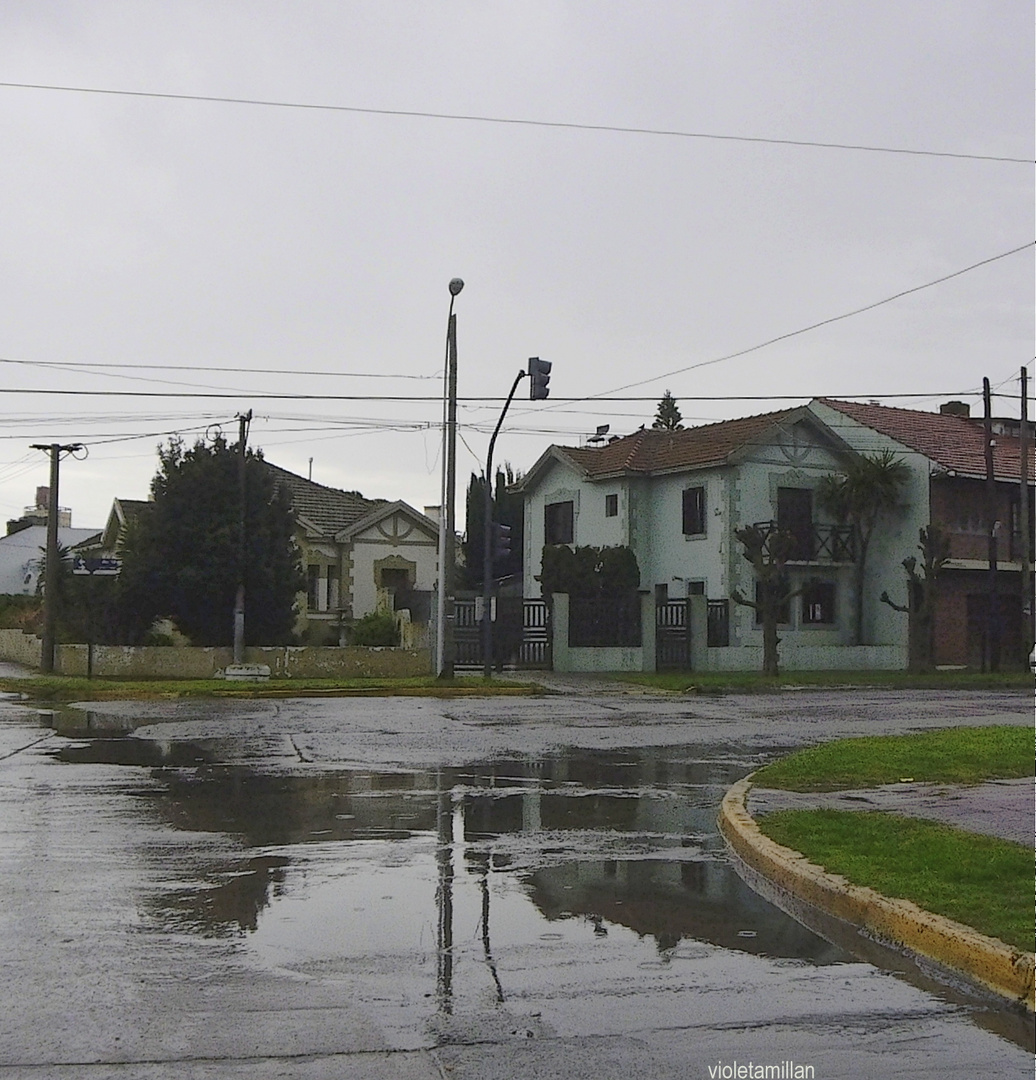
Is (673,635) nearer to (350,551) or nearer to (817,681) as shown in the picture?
(817,681)

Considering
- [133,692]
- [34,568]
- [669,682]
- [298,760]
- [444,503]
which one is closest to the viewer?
A: [298,760]

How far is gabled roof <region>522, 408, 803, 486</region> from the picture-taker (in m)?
42.6

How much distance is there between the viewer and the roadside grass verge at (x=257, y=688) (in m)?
28.3

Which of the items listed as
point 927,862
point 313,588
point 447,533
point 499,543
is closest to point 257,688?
point 447,533

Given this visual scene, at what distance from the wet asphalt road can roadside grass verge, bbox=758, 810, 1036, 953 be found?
0.58 metres

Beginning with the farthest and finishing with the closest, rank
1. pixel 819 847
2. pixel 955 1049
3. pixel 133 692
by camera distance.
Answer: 1. pixel 133 692
2. pixel 819 847
3. pixel 955 1049

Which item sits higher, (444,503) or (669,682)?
(444,503)

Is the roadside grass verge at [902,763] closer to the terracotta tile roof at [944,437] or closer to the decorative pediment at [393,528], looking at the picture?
the terracotta tile roof at [944,437]

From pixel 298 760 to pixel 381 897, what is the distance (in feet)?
25.3

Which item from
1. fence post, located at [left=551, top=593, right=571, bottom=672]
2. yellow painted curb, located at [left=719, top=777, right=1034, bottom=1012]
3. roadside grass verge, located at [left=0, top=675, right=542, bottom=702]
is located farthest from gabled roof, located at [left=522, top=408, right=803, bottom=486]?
yellow painted curb, located at [left=719, top=777, right=1034, bottom=1012]

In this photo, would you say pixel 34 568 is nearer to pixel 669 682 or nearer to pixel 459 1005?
pixel 669 682

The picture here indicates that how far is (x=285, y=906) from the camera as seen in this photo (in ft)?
25.7

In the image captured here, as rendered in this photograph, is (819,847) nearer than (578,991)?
No

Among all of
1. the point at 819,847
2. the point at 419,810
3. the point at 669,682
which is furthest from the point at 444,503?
the point at 819,847
